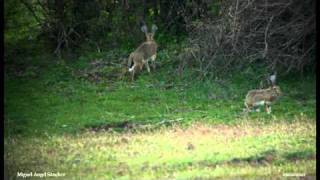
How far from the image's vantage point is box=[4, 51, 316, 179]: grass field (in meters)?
Result: 11.2

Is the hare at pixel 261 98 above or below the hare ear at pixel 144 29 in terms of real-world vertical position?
below

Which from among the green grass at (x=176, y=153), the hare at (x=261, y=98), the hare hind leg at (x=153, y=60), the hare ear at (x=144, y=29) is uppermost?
the hare ear at (x=144, y=29)

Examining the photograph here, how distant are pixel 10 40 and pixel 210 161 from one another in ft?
25.9

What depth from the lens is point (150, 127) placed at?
13750mm

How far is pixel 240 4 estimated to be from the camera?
53.4 feet

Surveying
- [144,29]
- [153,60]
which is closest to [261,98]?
[153,60]

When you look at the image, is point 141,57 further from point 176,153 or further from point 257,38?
point 176,153

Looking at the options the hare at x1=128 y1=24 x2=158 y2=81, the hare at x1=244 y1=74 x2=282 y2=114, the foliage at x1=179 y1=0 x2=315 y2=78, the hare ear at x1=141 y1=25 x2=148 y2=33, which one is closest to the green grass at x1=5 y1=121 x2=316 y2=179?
the hare at x1=244 y1=74 x2=282 y2=114

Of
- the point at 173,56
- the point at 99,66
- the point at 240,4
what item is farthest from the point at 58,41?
the point at 240,4

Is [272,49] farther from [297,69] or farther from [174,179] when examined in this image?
[174,179]

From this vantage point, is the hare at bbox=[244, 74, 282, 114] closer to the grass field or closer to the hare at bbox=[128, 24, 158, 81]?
the grass field

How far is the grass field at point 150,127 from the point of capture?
11250mm

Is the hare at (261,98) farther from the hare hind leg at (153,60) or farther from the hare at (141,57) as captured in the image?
the hare hind leg at (153,60)

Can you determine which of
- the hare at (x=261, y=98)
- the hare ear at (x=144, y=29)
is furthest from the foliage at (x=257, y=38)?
the hare ear at (x=144, y=29)
